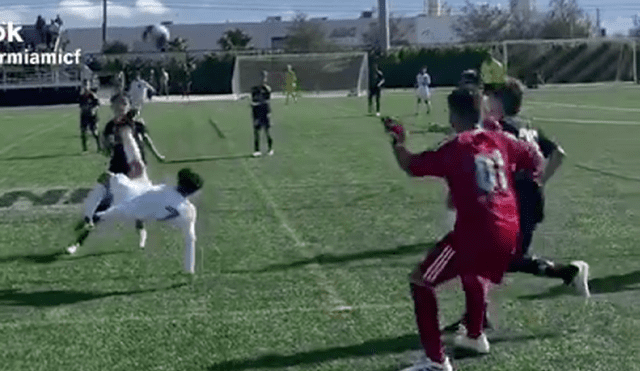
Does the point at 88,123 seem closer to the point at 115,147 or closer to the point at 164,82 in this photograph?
the point at 115,147

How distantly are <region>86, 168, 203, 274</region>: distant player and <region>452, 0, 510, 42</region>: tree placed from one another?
91583 mm

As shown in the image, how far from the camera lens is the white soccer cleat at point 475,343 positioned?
23.7ft

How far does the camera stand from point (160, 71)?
67000 millimetres

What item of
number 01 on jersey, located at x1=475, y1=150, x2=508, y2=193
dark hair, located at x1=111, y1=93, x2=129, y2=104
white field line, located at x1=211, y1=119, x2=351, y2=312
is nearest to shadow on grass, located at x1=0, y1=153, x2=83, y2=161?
white field line, located at x1=211, y1=119, x2=351, y2=312

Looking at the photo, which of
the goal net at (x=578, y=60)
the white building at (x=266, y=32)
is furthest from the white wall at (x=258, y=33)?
the goal net at (x=578, y=60)

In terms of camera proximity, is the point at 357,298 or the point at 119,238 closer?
the point at 357,298

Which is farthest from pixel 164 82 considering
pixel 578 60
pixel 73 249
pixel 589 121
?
pixel 73 249

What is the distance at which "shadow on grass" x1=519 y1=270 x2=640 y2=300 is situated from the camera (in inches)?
359

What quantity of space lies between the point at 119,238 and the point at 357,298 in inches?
173

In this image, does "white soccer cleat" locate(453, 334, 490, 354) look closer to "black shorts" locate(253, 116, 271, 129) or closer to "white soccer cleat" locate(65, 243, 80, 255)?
"white soccer cleat" locate(65, 243, 80, 255)

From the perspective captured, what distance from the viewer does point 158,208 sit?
992 cm

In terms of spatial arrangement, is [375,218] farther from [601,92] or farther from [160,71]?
[160,71]

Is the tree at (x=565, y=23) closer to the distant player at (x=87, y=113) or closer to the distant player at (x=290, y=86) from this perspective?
the distant player at (x=290, y=86)

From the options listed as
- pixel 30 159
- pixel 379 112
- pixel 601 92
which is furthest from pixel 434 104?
pixel 30 159
